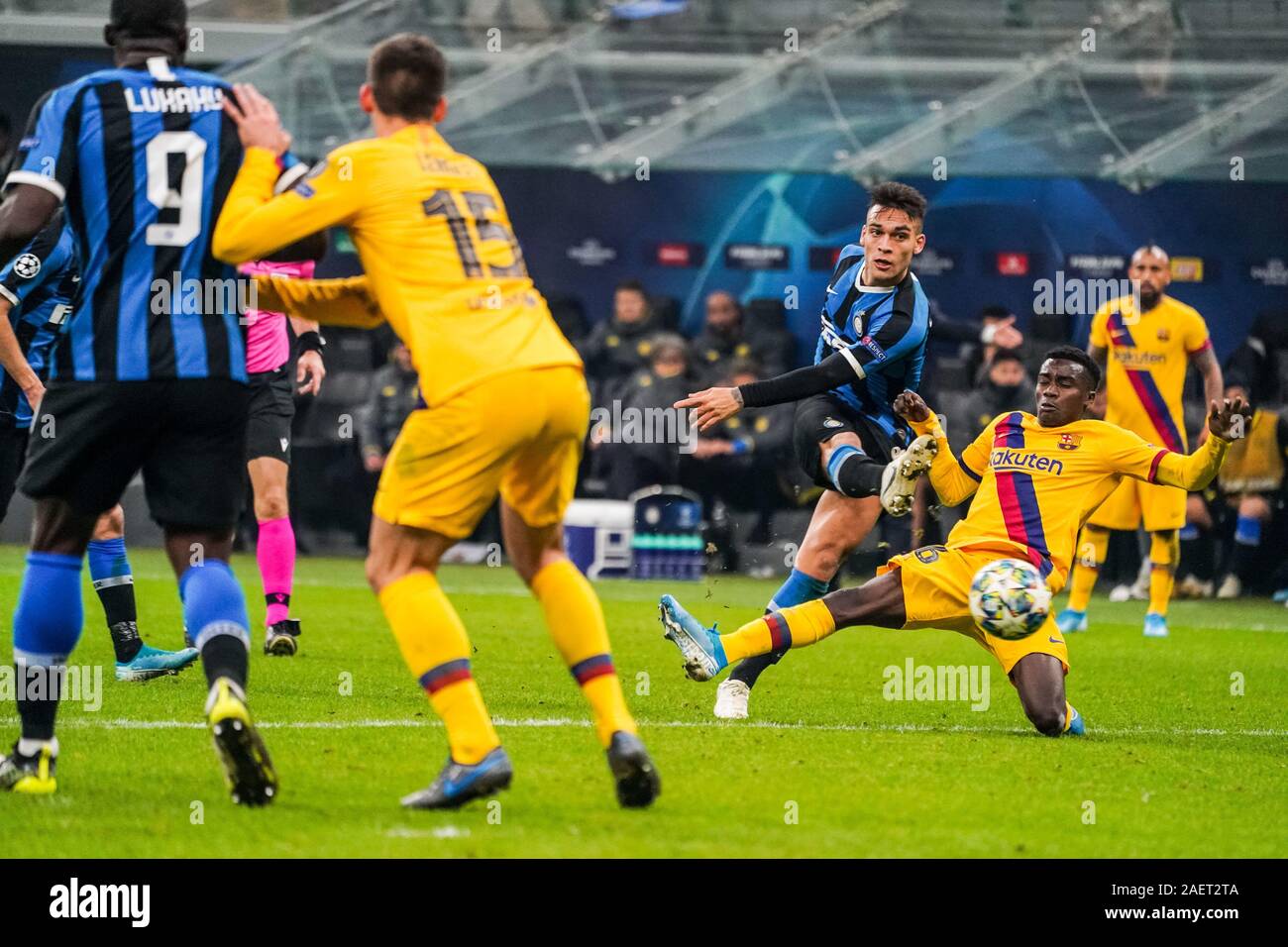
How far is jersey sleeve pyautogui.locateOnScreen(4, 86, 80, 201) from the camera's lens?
17.2 feet

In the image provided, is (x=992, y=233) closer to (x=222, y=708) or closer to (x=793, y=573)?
(x=793, y=573)

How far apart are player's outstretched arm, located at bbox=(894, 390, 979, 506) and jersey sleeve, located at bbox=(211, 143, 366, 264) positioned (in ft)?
9.77

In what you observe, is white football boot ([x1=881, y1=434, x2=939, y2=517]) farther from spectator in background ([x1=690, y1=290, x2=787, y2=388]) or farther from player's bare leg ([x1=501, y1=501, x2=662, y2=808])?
spectator in background ([x1=690, y1=290, x2=787, y2=388])

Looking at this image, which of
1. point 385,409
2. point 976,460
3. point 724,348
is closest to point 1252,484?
point 724,348

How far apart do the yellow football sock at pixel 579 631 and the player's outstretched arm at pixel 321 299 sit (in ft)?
2.92

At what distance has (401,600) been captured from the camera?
5.15 meters

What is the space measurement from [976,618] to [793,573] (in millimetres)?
1073

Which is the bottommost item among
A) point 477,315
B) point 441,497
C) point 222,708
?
point 222,708

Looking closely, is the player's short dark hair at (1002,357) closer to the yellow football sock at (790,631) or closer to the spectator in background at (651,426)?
the spectator in background at (651,426)

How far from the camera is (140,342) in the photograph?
5.29m

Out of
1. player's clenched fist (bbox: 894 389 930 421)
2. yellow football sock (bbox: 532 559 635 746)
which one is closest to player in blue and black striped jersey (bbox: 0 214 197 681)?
yellow football sock (bbox: 532 559 635 746)

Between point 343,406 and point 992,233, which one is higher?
point 992,233
